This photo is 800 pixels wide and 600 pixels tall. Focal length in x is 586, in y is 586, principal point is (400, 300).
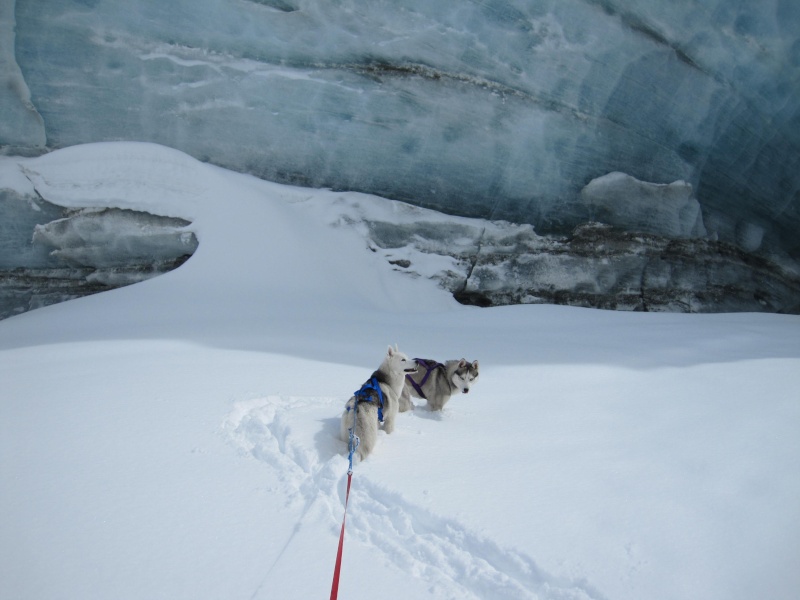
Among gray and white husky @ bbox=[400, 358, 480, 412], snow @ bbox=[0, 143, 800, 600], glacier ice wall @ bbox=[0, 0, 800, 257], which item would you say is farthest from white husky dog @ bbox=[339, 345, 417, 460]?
glacier ice wall @ bbox=[0, 0, 800, 257]

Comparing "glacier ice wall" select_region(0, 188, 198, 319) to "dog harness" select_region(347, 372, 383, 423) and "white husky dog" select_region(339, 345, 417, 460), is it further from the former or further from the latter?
"dog harness" select_region(347, 372, 383, 423)

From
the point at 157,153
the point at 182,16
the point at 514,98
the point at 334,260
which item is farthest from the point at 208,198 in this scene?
the point at 514,98

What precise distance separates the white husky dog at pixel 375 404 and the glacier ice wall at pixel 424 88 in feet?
17.1

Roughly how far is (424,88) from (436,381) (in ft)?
17.6

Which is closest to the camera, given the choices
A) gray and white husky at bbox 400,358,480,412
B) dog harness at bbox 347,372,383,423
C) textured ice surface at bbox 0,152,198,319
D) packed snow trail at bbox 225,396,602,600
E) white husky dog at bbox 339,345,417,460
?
packed snow trail at bbox 225,396,602,600

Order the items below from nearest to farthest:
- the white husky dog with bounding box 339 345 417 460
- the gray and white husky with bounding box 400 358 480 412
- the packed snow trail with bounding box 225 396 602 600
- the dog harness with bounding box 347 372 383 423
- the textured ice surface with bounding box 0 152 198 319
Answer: the packed snow trail with bounding box 225 396 602 600, the white husky dog with bounding box 339 345 417 460, the dog harness with bounding box 347 372 383 423, the gray and white husky with bounding box 400 358 480 412, the textured ice surface with bounding box 0 152 198 319

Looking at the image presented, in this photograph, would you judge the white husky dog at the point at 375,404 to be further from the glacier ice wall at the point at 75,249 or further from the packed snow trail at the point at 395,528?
the glacier ice wall at the point at 75,249

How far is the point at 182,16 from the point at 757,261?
9.33m

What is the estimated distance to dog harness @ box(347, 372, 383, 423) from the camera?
3.05m

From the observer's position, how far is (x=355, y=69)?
7.96m

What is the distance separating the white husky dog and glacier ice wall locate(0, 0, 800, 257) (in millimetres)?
5209

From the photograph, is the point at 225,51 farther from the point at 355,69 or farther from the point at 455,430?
the point at 455,430

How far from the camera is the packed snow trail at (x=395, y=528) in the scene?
211cm

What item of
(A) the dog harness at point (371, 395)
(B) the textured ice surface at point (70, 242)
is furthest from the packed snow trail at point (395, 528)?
(B) the textured ice surface at point (70, 242)
